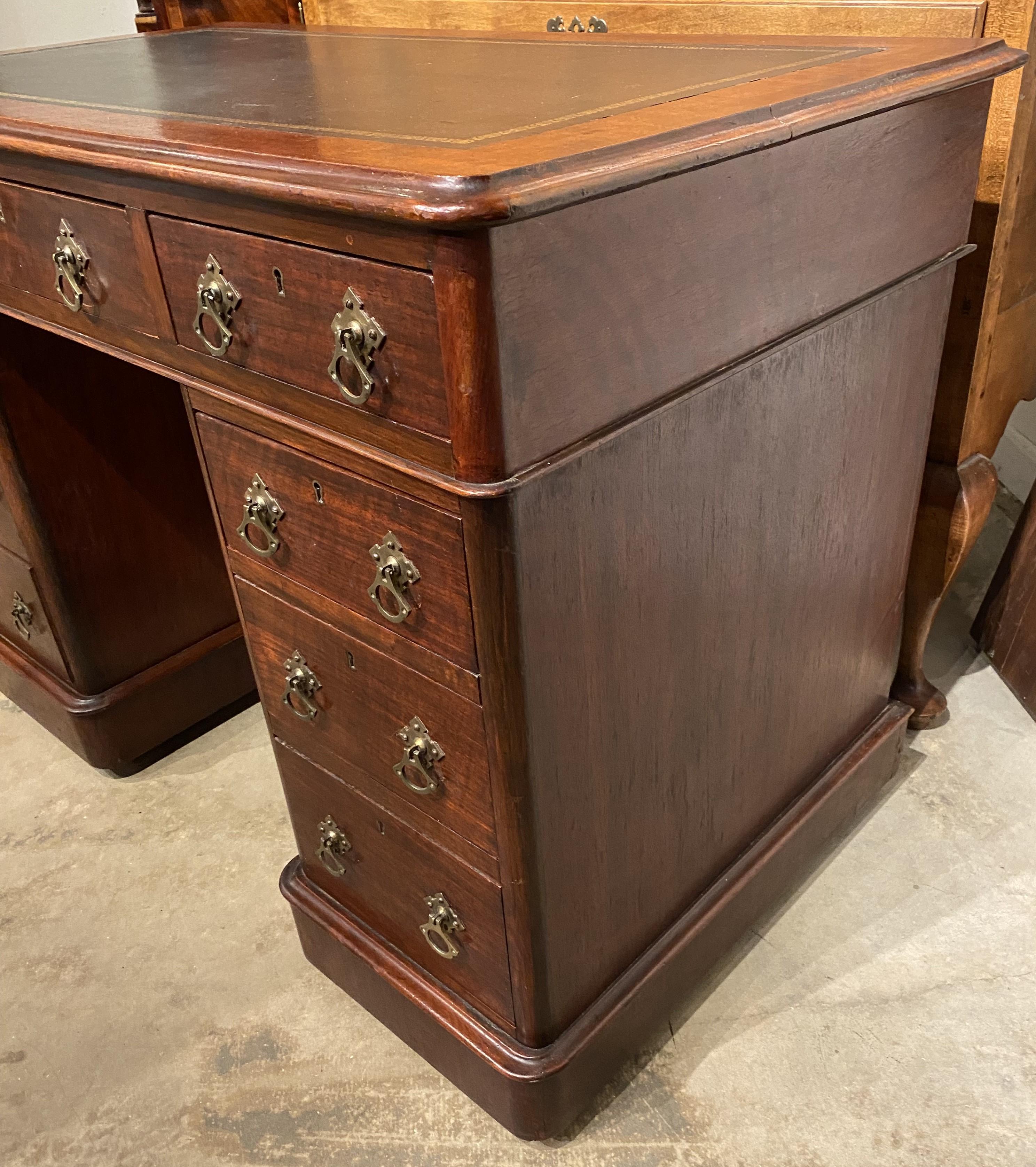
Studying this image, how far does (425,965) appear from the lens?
1.16 meters

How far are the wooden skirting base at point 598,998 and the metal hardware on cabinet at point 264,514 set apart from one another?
0.49 metres

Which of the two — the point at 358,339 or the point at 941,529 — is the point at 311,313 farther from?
the point at 941,529

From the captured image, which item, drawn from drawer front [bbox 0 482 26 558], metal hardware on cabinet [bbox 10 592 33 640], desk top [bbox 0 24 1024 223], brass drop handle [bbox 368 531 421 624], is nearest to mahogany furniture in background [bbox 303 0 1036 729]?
desk top [bbox 0 24 1024 223]

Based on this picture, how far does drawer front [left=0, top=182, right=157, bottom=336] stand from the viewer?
0.94 meters

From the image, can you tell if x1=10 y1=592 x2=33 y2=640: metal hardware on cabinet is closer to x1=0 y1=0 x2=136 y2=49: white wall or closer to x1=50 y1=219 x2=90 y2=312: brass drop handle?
x1=50 y1=219 x2=90 y2=312: brass drop handle

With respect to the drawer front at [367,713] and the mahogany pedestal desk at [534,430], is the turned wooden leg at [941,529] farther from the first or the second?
the drawer front at [367,713]

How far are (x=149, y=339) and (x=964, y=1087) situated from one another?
1.15 metres

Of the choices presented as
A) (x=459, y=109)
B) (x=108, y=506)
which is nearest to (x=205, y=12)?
(x=108, y=506)

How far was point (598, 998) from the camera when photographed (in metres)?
1.11

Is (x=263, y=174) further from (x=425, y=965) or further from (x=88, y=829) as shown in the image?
(x=88, y=829)

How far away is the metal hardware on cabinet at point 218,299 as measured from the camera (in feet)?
2.75

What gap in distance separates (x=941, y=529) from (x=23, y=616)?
139cm

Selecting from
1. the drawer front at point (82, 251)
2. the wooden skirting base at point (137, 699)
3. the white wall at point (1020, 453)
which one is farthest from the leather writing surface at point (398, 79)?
the white wall at point (1020, 453)

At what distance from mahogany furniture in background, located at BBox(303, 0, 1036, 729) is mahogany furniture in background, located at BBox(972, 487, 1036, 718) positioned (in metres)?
0.17
